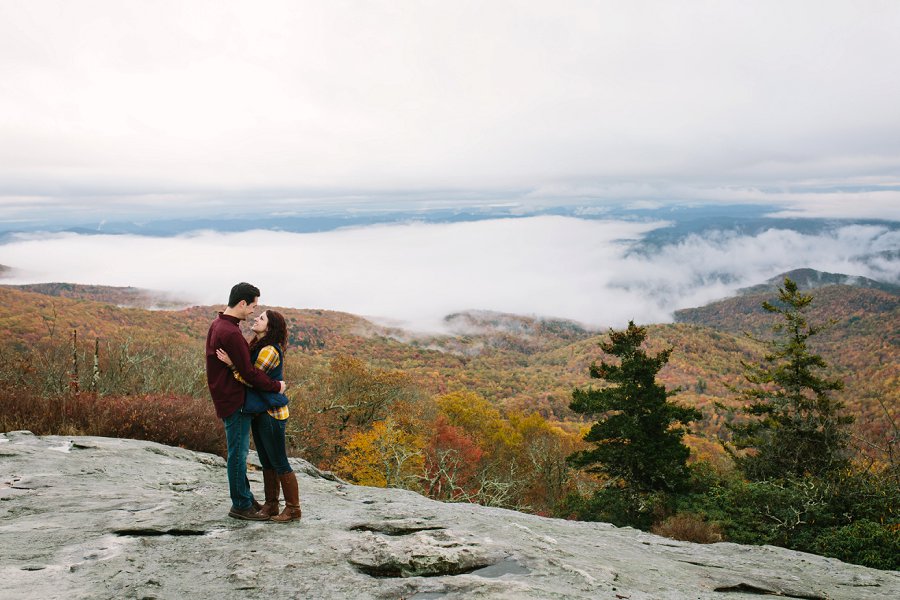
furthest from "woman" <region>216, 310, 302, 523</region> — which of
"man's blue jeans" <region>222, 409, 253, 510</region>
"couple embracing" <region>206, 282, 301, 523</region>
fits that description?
"man's blue jeans" <region>222, 409, 253, 510</region>

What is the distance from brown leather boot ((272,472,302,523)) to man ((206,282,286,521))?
0.24 meters

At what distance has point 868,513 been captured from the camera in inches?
499

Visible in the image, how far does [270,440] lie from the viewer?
6.39m

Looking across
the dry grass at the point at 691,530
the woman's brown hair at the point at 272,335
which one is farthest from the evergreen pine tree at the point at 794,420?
the woman's brown hair at the point at 272,335

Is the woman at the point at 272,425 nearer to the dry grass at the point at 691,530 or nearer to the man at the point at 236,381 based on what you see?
the man at the point at 236,381

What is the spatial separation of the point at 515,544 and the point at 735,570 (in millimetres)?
3527

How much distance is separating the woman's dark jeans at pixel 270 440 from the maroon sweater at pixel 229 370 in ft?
1.27

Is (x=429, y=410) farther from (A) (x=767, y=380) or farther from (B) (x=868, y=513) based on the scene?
(B) (x=868, y=513)

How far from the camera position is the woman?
6258 mm

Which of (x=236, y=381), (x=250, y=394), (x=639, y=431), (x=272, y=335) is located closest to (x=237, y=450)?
(x=250, y=394)

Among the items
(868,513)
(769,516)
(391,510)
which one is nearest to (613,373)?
(769,516)

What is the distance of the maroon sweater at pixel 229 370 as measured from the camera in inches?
230

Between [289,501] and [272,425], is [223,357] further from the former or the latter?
[289,501]

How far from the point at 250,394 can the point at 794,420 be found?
23.5 m
